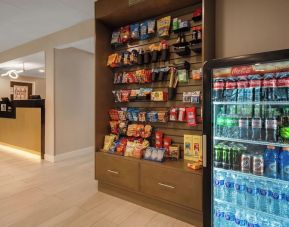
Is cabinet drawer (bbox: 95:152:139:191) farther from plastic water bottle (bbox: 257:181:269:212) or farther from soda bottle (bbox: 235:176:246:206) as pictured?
plastic water bottle (bbox: 257:181:269:212)

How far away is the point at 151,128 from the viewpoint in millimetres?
2668

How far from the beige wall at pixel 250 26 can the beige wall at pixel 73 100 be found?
3.36 meters

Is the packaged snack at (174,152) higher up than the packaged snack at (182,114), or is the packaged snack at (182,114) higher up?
the packaged snack at (182,114)

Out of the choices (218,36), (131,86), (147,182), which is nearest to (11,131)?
(131,86)

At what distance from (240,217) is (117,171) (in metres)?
1.45

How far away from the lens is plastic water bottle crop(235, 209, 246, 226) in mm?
1682

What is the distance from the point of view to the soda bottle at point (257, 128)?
1584 mm

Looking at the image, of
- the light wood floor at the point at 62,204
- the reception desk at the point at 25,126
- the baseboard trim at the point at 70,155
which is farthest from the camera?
the reception desk at the point at 25,126

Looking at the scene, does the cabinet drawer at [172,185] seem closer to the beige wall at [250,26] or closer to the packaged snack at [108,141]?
the packaged snack at [108,141]

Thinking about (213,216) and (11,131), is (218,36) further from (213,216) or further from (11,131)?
(11,131)

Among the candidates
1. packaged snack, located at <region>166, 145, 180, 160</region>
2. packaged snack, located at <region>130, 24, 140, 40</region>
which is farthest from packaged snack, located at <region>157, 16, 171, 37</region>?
packaged snack, located at <region>166, 145, 180, 160</region>

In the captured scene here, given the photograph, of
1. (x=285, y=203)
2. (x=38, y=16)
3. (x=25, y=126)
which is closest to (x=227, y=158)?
(x=285, y=203)

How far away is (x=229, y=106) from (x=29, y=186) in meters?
2.98

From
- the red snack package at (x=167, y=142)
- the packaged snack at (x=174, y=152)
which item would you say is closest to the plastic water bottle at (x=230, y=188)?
the packaged snack at (x=174, y=152)
